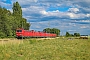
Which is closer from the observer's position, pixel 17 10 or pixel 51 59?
pixel 51 59

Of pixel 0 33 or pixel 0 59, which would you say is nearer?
pixel 0 59

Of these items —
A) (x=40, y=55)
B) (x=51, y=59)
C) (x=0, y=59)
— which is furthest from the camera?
(x=40, y=55)

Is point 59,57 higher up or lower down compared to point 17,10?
lower down

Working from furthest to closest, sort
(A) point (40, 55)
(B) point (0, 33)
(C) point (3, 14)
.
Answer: (C) point (3, 14), (B) point (0, 33), (A) point (40, 55)

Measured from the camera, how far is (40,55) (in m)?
16.8

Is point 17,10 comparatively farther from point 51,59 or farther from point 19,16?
point 51,59

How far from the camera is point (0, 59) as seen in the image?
1452cm

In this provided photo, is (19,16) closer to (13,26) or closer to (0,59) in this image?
(13,26)

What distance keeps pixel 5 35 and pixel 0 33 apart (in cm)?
361

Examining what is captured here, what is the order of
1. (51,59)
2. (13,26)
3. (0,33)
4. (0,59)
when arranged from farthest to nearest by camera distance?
(13,26) < (0,33) < (51,59) < (0,59)

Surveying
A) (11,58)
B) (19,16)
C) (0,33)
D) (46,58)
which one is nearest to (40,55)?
(46,58)

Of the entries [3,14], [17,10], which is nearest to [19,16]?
[17,10]

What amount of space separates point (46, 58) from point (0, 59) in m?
3.51

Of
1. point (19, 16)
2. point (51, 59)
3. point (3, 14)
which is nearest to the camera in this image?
point (51, 59)
